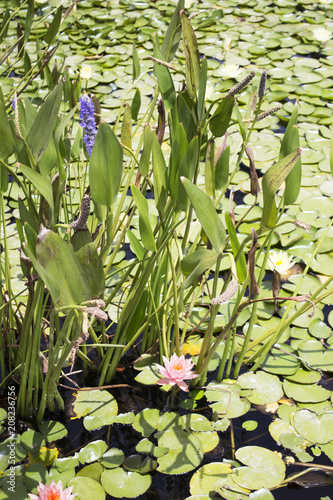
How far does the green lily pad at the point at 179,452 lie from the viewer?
2.84ft

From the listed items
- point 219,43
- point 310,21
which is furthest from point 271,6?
point 219,43

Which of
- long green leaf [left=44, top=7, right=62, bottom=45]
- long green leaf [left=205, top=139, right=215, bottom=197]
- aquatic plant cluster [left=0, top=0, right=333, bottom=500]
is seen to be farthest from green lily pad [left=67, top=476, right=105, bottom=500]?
long green leaf [left=44, top=7, right=62, bottom=45]

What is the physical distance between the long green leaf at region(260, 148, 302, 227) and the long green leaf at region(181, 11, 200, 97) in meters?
0.17

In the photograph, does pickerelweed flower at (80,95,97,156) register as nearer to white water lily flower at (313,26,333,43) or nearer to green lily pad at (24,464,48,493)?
green lily pad at (24,464,48,493)

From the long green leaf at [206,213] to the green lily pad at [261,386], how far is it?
0.45 metres

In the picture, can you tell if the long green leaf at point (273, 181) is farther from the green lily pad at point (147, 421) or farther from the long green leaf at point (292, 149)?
the green lily pad at point (147, 421)

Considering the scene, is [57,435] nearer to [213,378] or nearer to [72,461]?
[72,461]

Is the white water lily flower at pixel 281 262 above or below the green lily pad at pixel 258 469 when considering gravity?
above

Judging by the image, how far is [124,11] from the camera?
279 centimetres

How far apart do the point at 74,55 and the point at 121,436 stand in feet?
6.63

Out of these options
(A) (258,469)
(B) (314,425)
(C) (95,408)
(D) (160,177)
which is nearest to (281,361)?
(B) (314,425)

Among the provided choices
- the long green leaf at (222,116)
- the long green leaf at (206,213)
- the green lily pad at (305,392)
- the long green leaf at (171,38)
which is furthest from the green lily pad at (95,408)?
the long green leaf at (171,38)

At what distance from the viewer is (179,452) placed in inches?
34.9

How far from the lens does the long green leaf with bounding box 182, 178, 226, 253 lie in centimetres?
63
